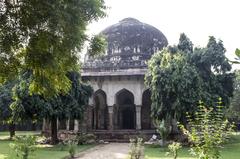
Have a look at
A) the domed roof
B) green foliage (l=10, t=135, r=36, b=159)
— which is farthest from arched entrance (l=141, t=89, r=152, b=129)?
green foliage (l=10, t=135, r=36, b=159)

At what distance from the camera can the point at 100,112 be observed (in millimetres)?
25625

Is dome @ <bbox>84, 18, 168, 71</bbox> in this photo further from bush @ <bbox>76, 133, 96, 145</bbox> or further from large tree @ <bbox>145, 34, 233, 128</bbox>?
large tree @ <bbox>145, 34, 233, 128</bbox>

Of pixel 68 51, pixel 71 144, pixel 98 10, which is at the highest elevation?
pixel 98 10

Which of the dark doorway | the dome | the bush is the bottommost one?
the bush

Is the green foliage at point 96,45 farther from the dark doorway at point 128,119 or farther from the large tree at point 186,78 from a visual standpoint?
the dark doorway at point 128,119

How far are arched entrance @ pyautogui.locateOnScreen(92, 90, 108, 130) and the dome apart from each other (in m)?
2.42

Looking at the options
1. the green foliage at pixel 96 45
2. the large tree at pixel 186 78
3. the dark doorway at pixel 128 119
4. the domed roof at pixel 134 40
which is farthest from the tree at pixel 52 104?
the green foliage at pixel 96 45

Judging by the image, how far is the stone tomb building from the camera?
22.7 metres

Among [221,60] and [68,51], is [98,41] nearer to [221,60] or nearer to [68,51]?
[68,51]

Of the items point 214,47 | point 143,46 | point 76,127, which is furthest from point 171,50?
point 76,127

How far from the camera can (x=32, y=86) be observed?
26.6 feet

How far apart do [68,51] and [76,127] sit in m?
16.7

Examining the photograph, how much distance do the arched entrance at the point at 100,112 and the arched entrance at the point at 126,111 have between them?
1.07 metres

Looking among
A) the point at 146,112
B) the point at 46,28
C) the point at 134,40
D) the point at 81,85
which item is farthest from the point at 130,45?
the point at 46,28
